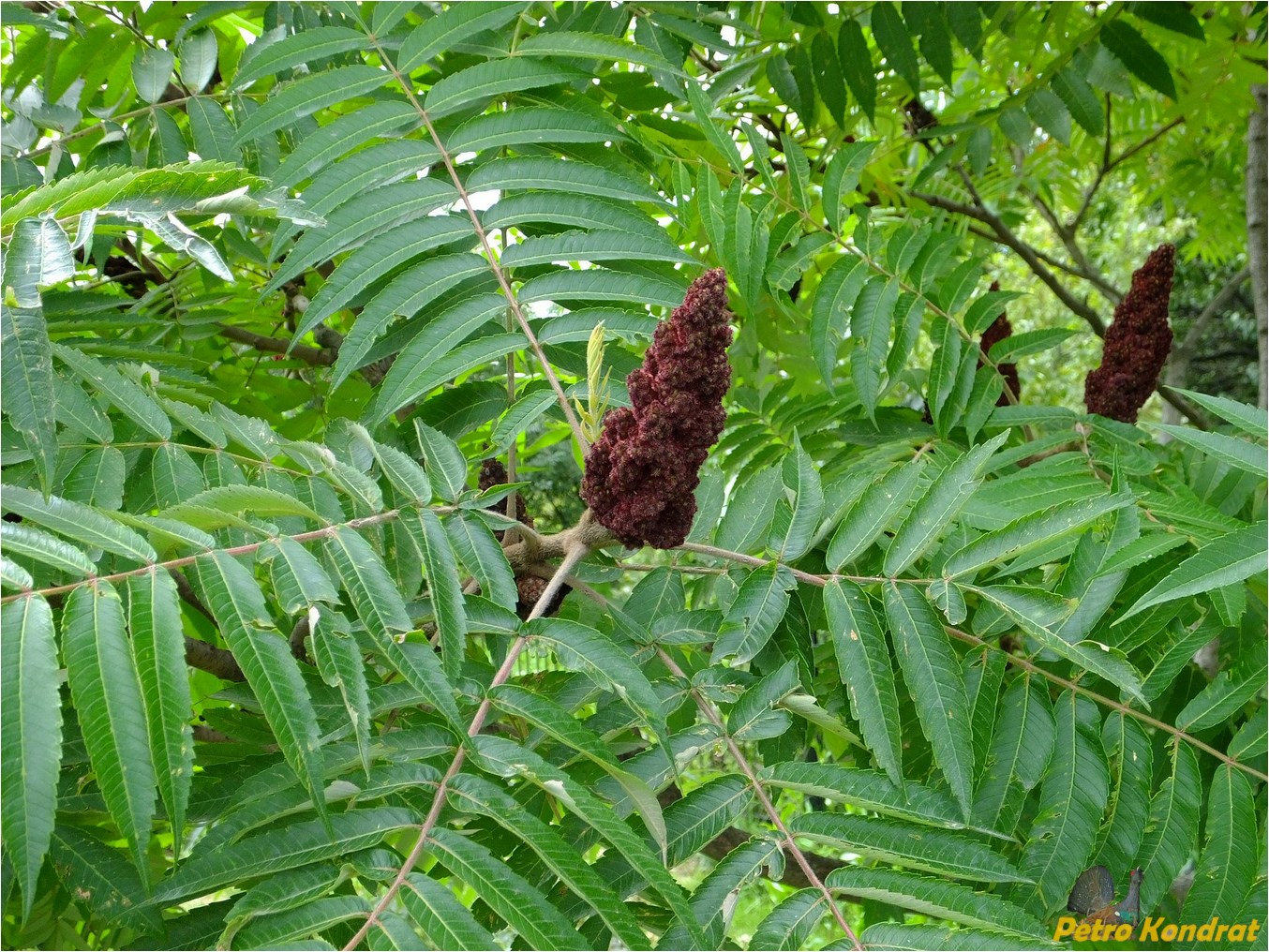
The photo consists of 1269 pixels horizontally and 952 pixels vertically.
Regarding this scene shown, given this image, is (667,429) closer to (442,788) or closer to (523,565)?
(523,565)

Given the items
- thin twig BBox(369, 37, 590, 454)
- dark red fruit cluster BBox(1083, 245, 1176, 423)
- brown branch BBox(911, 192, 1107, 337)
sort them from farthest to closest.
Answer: brown branch BBox(911, 192, 1107, 337), dark red fruit cluster BBox(1083, 245, 1176, 423), thin twig BBox(369, 37, 590, 454)

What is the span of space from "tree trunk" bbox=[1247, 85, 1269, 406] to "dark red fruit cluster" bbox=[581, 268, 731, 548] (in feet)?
11.9

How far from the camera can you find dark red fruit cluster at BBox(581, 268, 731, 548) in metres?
1.92

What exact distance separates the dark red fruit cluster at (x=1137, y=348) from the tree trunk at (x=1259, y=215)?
156cm

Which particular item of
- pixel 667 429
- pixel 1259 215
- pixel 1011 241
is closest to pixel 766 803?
pixel 667 429

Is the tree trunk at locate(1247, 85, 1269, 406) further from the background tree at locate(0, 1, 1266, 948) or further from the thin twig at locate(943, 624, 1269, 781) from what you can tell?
the thin twig at locate(943, 624, 1269, 781)

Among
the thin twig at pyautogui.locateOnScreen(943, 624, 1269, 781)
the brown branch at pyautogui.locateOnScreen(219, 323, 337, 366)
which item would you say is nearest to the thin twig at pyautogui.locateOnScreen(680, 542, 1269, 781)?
the thin twig at pyautogui.locateOnScreen(943, 624, 1269, 781)

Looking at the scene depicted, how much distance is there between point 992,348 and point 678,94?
3.75ft

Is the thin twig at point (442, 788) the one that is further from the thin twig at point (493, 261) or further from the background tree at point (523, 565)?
the thin twig at point (493, 261)

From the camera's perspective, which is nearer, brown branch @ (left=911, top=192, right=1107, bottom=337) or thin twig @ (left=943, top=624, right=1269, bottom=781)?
thin twig @ (left=943, top=624, right=1269, bottom=781)

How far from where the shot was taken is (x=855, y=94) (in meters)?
3.68

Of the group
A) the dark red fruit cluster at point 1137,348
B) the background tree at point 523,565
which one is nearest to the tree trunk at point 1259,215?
the dark red fruit cluster at point 1137,348

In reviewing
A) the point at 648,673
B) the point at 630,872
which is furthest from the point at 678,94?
the point at 630,872

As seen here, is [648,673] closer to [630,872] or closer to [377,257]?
[630,872]
